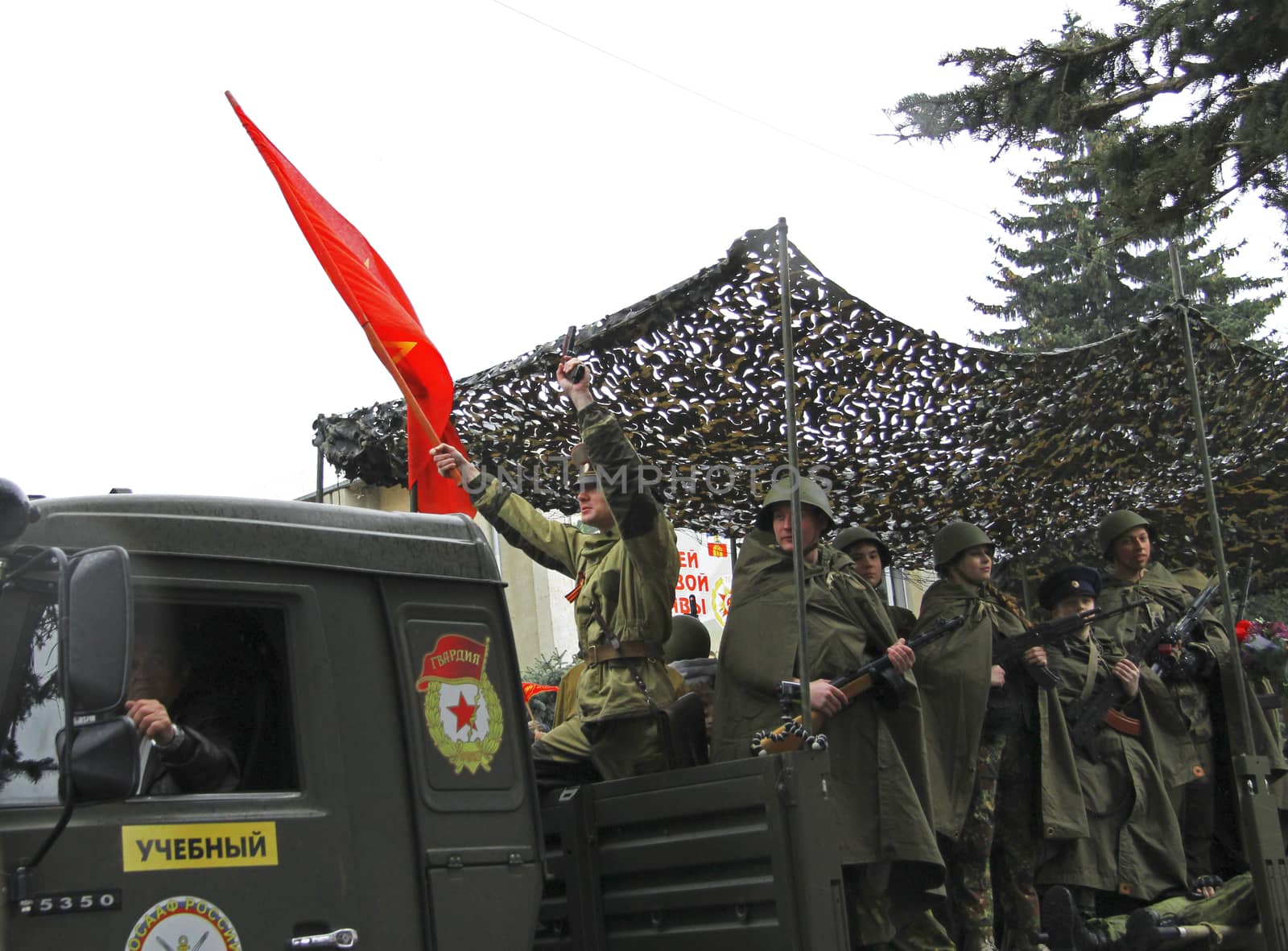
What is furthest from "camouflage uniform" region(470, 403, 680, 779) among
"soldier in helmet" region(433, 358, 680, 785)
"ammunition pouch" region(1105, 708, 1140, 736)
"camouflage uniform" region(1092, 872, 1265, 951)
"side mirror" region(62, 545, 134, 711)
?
"ammunition pouch" region(1105, 708, 1140, 736)

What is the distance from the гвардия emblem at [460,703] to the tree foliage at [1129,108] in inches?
131

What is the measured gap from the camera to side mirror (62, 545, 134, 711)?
2711 millimetres

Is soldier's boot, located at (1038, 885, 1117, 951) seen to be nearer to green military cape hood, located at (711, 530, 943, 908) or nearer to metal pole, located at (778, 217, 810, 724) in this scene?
green military cape hood, located at (711, 530, 943, 908)

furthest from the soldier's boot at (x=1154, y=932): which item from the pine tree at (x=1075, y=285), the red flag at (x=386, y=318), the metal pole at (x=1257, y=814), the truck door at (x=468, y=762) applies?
the pine tree at (x=1075, y=285)

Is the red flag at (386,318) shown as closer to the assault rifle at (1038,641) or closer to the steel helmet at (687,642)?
the steel helmet at (687,642)

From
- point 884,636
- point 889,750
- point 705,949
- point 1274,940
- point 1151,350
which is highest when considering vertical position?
point 1151,350

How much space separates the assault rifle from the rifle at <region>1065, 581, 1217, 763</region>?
1.35 feet

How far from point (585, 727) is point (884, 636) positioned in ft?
3.82

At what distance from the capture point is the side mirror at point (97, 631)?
2.71m

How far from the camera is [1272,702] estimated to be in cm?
745

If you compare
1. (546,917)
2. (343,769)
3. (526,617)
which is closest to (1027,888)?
(546,917)

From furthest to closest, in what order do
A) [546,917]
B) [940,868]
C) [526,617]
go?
[526,617]
[940,868]
[546,917]

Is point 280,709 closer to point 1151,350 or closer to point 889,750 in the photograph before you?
point 889,750

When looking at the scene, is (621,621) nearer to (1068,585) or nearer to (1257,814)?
(1257,814)
